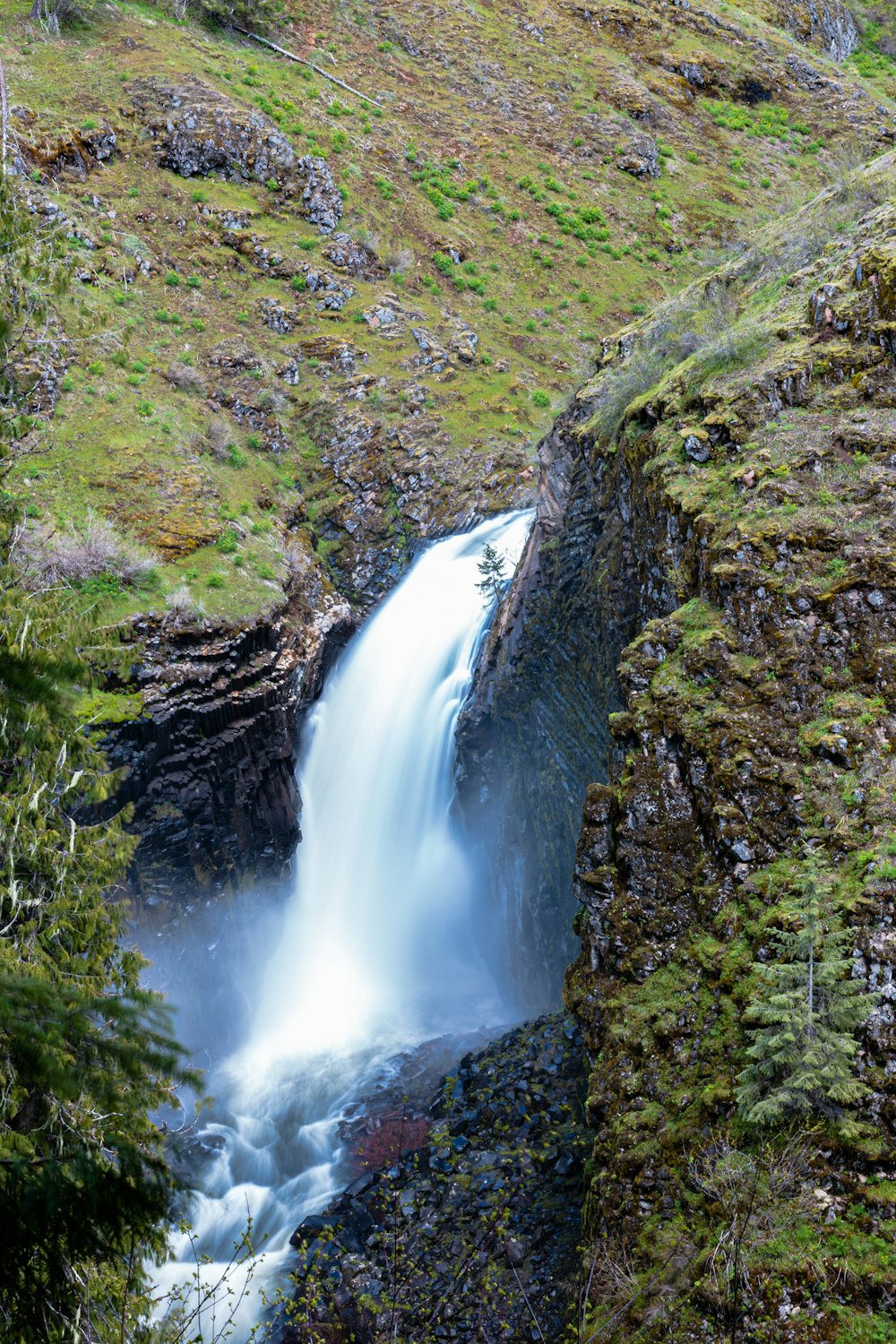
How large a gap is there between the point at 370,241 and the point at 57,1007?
118 ft

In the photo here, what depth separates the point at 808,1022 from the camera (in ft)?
21.9

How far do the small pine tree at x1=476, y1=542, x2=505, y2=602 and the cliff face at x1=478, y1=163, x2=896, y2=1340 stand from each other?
5.46m

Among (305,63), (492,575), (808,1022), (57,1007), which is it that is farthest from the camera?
(305,63)

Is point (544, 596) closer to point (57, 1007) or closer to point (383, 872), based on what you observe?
point (383, 872)

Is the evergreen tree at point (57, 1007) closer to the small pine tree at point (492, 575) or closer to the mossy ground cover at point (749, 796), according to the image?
the mossy ground cover at point (749, 796)

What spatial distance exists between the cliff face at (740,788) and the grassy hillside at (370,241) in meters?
11.5

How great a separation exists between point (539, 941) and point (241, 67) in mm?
40366

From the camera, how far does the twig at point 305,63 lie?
133ft

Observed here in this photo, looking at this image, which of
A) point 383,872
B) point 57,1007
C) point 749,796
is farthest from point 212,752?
point 57,1007

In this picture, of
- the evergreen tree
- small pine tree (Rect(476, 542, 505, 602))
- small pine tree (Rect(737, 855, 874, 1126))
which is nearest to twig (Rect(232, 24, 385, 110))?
small pine tree (Rect(476, 542, 505, 602))

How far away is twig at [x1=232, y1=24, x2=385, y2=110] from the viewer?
40438 mm

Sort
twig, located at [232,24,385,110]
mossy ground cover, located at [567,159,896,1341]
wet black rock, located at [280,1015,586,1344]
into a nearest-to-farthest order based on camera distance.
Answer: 1. mossy ground cover, located at [567,159,896,1341]
2. wet black rock, located at [280,1015,586,1344]
3. twig, located at [232,24,385,110]

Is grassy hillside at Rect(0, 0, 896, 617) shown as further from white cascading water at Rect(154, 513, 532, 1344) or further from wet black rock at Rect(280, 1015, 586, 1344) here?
wet black rock at Rect(280, 1015, 586, 1344)

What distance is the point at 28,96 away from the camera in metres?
30.5
